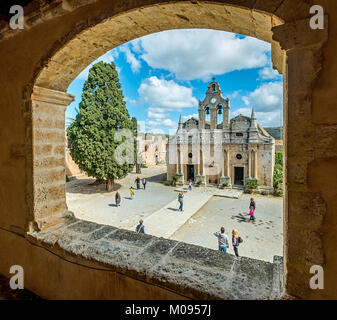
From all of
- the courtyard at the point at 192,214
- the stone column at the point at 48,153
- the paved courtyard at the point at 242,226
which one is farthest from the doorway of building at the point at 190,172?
the stone column at the point at 48,153

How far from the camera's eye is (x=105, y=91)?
1355cm

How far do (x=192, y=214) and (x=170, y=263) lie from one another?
30.3ft

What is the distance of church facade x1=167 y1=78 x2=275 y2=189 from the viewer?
15266 mm

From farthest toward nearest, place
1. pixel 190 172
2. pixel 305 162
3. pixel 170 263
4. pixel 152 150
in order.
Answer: pixel 152 150 → pixel 190 172 → pixel 170 263 → pixel 305 162

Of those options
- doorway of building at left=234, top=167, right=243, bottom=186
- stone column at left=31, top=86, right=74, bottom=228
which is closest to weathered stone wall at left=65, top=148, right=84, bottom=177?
doorway of building at left=234, top=167, right=243, bottom=186

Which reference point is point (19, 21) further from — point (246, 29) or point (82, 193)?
point (82, 193)

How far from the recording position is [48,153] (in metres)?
2.09

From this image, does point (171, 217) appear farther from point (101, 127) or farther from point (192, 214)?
point (101, 127)

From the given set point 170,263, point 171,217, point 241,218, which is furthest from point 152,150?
point 170,263

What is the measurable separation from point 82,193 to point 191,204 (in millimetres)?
7689

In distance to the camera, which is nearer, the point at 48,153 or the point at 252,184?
the point at 48,153

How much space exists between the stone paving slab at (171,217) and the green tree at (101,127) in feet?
15.7

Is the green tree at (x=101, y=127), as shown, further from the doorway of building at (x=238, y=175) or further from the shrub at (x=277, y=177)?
the shrub at (x=277, y=177)

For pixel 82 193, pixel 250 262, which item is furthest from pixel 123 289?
pixel 82 193
